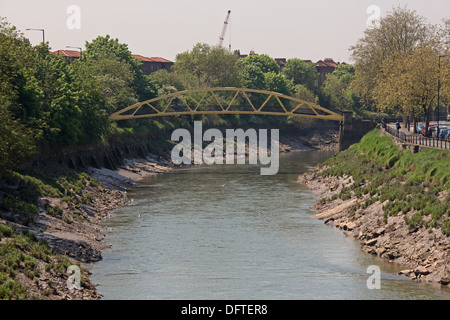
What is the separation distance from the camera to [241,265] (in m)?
40.5

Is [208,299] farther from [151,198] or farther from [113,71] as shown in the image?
[113,71]

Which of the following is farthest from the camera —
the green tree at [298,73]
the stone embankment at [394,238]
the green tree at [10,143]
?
the green tree at [298,73]

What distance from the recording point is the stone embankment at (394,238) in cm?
3791

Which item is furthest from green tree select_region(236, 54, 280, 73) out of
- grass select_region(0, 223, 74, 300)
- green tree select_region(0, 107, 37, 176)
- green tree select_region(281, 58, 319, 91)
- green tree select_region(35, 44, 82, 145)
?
grass select_region(0, 223, 74, 300)

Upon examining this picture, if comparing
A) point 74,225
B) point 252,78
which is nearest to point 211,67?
point 252,78

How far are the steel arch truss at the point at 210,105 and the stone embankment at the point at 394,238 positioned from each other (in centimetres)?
3998

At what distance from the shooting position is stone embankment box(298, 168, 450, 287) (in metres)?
37.9

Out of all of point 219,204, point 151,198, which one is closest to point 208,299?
point 219,204

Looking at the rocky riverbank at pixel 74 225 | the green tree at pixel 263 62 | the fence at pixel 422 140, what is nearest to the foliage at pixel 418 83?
the fence at pixel 422 140

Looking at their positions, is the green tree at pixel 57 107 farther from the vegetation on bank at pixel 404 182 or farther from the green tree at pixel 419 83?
the green tree at pixel 419 83

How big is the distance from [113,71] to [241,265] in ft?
220

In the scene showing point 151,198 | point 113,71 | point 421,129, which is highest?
point 113,71

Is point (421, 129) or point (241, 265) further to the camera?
point (421, 129)

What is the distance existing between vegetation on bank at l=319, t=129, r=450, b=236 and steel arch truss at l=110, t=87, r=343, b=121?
24.7 metres
